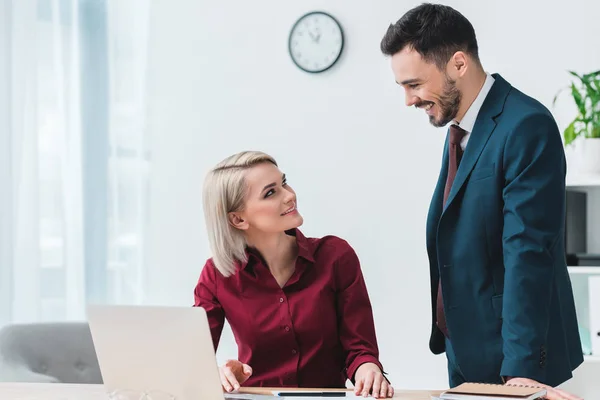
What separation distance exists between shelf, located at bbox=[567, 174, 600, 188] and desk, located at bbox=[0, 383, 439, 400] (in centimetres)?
157

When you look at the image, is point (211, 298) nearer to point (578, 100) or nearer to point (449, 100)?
point (449, 100)

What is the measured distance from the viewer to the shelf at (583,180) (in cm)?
301

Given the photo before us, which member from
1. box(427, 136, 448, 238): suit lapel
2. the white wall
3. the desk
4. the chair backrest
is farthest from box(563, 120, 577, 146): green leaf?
the chair backrest

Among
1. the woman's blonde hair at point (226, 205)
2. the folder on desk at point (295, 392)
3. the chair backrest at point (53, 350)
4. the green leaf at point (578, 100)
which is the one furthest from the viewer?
the green leaf at point (578, 100)

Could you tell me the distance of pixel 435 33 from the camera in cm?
193

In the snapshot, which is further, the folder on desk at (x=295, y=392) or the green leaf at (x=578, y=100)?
the green leaf at (x=578, y=100)

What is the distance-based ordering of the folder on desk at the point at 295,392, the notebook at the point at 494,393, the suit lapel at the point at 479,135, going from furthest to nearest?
the suit lapel at the point at 479,135, the folder on desk at the point at 295,392, the notebook at the point at 494,393

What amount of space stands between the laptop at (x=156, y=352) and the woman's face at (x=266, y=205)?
648mm

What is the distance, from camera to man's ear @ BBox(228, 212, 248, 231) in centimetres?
216

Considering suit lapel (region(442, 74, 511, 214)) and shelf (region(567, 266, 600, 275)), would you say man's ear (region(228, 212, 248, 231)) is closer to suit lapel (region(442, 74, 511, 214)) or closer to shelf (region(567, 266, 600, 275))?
suit lapel (region(442, 74, 511, 214))

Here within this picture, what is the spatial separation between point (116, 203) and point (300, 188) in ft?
3.01

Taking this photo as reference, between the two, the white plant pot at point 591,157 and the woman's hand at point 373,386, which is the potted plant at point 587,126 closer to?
the white plant pot at point 591,157

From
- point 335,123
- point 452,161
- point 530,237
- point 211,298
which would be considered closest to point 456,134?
point 452,161

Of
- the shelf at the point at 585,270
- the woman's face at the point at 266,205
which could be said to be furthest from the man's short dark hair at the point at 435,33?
the shelf at the point at 585,270
